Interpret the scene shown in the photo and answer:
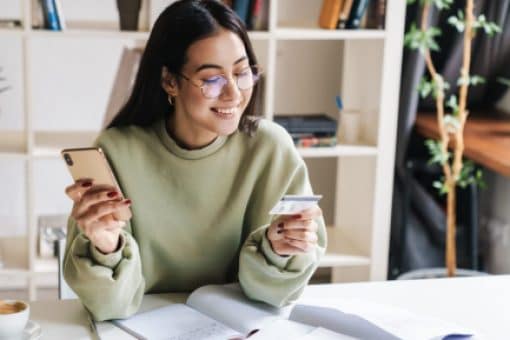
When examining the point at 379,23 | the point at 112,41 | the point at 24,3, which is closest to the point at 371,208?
Answer: the point at 379,23

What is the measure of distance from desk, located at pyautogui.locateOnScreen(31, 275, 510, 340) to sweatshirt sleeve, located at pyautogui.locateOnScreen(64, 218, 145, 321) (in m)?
0.04

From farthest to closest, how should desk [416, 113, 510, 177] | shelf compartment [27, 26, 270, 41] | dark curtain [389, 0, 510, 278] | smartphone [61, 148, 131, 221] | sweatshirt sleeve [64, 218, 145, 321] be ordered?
dark curtain [389, 0, 510, 278], desk [416, 113, 510, 177], shelf compartment [27, 26, 270, 41], sweatshirt sleeve [64, 218, 145, 321], smartphone [61, 148, 131, 221]

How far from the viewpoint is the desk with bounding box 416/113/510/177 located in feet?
9.30

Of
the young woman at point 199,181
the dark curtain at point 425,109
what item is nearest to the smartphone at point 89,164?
the young woman at point 199,181

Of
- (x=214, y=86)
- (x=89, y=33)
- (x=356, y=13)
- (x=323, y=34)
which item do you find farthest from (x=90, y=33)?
(x=214, y=86)

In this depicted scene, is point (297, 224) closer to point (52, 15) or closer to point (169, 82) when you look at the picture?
point (169, 82)

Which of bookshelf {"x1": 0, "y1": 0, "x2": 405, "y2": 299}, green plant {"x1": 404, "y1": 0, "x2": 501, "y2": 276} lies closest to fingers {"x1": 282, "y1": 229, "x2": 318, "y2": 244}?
bookshelf {"x1": 0, "y1": 0, "x2": 405, "y2": 299}

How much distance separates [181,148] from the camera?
1.74 metres

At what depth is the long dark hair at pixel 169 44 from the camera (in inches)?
→ 64.7

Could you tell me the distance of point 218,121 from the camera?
1.65m

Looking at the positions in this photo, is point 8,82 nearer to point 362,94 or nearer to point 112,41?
point 112,41

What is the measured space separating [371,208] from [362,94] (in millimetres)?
415

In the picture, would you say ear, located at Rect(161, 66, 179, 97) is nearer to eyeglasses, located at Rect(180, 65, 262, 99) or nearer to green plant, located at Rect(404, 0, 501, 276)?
eyeglasses, located at Rect(180, 65, 262, 99)

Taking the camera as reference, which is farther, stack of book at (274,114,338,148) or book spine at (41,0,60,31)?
stack of book at (274,114,338,148)
